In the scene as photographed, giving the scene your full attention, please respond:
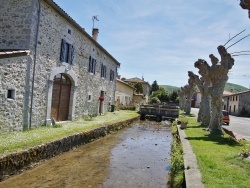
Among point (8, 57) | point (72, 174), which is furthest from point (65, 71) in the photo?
point (72, 174)

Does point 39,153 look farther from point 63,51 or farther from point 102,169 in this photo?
point 63,51

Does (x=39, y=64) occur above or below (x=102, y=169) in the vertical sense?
above

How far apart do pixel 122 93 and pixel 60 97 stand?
24.4m

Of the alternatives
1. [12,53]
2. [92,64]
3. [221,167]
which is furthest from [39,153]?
[92,64]

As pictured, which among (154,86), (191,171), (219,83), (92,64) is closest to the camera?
(191,171)

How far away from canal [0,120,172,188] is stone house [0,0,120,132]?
270 cm

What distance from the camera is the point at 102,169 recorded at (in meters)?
8.62

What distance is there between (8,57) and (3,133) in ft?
9.14

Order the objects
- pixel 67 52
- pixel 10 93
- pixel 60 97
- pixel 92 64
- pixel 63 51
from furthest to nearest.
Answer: pixel 92 64 < pixel 67 52 < pixel 60 97 < pixel 63 51 < pixel 10 93

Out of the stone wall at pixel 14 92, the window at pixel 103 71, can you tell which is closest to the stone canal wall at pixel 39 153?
the stone wall at pixel 14 92

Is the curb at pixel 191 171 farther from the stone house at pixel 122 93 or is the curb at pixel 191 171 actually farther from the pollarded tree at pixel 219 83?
the stone house at pixel 122 93

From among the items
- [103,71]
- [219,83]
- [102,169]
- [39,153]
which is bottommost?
[102,169]

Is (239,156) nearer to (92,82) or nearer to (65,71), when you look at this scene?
(65,71)

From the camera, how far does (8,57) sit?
30.8ft
